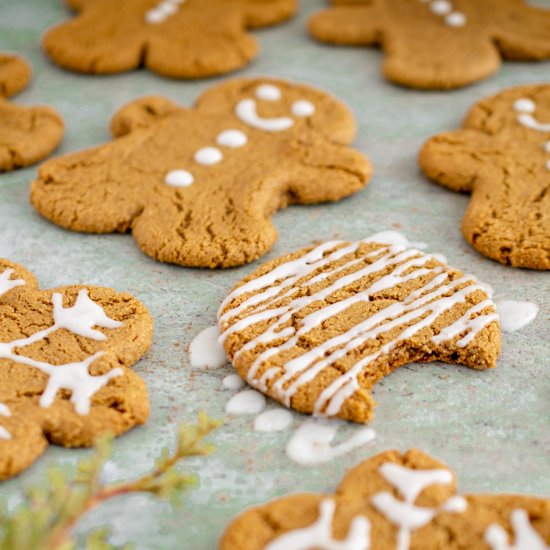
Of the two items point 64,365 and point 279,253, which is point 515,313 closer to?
point 279,253

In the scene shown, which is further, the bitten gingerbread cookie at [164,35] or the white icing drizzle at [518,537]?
the bitten gingerbread cookie at [164,35]

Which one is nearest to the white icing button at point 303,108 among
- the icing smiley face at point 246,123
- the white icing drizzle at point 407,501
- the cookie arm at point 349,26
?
the icing smiley face at point 246,123

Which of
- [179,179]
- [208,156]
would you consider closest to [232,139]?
[208,156]

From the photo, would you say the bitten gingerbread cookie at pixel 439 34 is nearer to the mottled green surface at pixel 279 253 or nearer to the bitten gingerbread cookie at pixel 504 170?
the mottled green surface at pixel 279 253

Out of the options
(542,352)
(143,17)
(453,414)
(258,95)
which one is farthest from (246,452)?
(143,17)

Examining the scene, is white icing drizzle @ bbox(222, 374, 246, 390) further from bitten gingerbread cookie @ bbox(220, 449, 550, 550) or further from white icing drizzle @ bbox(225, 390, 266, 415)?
bitten gingerbread cookie @ bbox(220, 449, 550, 550)

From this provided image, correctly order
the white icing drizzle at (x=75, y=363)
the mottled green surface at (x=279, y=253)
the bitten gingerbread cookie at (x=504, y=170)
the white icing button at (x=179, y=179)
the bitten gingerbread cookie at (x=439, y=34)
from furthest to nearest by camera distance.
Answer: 1. the bitten gingerbread cookie at (x=439, y=34)
2. the white icing button at (x=179, y=179)
3. the bitten gingerbread cookie at (x=504, y=170)
4. the white icing drizzle at (x=75, y=363)
5. the mottled green surface at (x=279, y=253)
